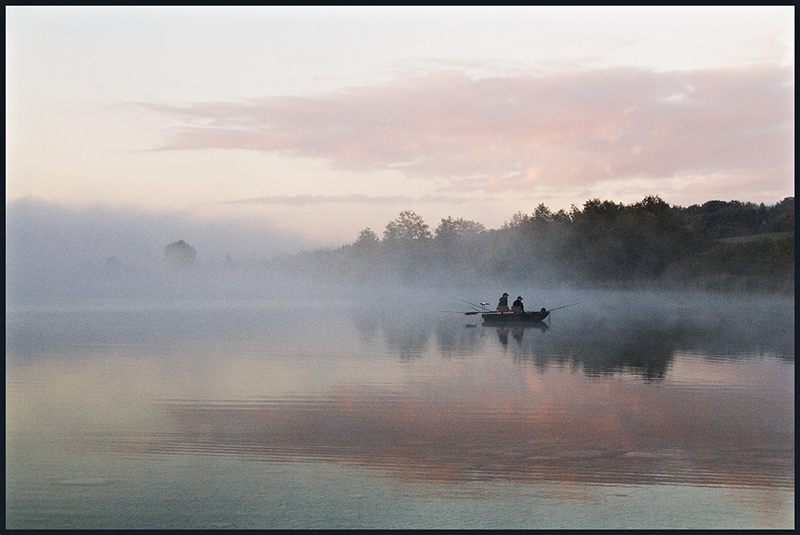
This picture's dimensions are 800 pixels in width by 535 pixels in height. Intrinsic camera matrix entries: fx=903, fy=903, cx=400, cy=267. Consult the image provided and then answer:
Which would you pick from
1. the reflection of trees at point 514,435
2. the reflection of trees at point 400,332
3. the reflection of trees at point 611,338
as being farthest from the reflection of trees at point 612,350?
the reflection of trees at point 514,435

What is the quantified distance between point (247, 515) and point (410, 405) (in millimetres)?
7659

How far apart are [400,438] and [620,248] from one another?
95835 millimetres

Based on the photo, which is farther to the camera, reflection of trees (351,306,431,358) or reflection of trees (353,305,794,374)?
reflection of trees (351,306,431,358)

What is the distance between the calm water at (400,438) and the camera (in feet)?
32.9

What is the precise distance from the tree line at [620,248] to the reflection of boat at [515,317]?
45.2 m

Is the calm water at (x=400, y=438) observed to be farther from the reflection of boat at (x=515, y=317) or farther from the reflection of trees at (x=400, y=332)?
the reflection of boat at (x=515, y=317)

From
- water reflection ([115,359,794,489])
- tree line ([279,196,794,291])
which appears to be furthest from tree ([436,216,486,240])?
water reflection ([115,359,794,489])

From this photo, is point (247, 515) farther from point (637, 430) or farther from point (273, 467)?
point (637, 430)

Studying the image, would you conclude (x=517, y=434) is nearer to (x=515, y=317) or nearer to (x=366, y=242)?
(x=515, y=317)

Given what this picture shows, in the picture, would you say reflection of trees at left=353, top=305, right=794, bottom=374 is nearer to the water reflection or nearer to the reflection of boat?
the reflection of boat

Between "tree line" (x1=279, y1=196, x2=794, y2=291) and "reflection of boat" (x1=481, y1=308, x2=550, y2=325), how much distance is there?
45176 millimetres

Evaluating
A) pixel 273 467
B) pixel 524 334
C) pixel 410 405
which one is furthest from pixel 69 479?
pixel 524 334

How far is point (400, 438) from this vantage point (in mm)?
13922

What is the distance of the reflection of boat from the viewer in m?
41.4
